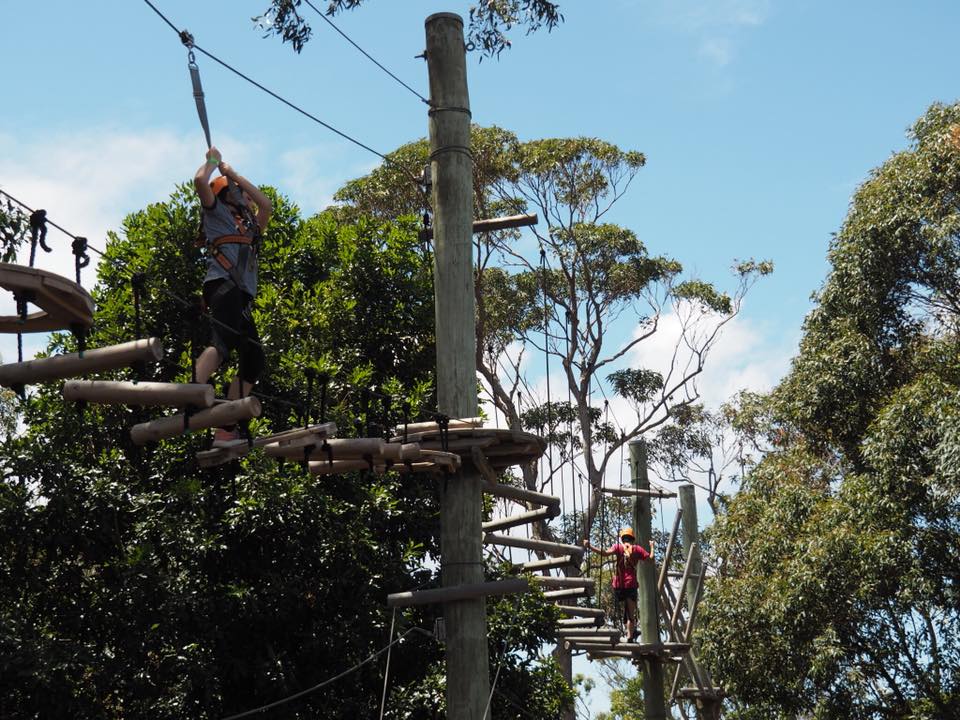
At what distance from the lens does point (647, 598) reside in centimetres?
1162

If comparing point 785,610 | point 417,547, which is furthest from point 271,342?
point 785,610

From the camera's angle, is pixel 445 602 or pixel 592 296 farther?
pixel 592 296

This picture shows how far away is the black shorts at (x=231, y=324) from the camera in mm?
5262

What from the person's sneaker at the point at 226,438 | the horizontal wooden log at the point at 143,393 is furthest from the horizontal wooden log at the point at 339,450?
the horizontal wooden log at the point at 143,393

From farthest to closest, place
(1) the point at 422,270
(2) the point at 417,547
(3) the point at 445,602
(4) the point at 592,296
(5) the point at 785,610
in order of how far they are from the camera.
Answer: (4) the point at 592,296
(5) the point at 785,610
(1) the point at 422,270
(2) the point at 417,547
(3) the point at 445,602

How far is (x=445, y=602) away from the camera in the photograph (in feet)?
19.4

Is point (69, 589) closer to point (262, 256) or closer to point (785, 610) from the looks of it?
point (262, 256)

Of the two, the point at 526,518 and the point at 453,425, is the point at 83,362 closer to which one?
the point at 453,425

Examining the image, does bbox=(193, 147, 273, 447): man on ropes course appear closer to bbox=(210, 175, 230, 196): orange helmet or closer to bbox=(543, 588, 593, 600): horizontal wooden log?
bbox=(210, 175, 230, 196): orange helmet

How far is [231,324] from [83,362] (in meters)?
1.15

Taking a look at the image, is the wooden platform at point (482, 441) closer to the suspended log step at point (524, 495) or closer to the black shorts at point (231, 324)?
the suspended log step at point (524, 495)

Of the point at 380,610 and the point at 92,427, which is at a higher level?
the point at 92,427

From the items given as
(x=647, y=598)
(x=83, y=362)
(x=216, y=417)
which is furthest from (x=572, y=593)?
(x=83, y=362)

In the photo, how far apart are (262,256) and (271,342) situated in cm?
124
